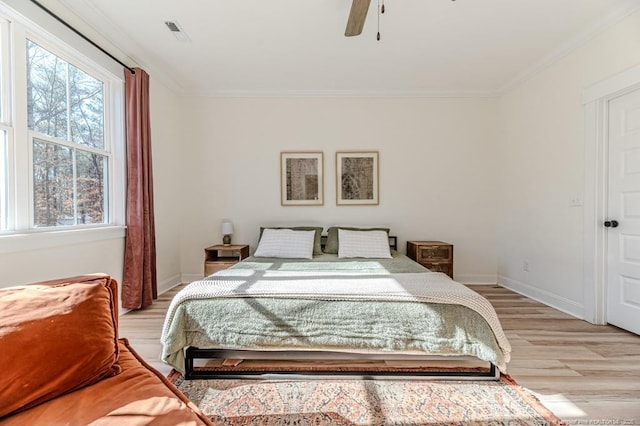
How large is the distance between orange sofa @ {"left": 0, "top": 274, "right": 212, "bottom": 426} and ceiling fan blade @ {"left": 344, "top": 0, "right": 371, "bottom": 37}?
2133 millimetres

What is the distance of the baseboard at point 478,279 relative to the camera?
4.37 meters

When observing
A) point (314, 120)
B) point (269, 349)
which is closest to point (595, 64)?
point (314, 120)

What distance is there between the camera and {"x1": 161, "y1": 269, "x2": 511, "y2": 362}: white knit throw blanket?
76.4 inches

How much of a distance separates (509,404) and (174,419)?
1.69m

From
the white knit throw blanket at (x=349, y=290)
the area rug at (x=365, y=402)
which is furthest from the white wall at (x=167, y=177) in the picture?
the area rug at (x=365, y=402)

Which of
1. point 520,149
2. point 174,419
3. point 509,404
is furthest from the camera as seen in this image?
point 520,149

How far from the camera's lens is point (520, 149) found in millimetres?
3951

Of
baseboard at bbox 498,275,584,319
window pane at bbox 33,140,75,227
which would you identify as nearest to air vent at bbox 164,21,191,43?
window pane at bbox 33,140,75,227

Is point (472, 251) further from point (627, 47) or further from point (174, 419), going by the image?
point (174, 419)

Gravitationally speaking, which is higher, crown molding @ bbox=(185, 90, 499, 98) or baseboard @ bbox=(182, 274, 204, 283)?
crown molding @ bbox=(185, 90, 499, 98)

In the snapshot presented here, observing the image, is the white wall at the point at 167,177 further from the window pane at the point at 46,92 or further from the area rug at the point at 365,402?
the area rug at the point at 365,402

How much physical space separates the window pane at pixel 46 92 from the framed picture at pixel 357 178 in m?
2.91

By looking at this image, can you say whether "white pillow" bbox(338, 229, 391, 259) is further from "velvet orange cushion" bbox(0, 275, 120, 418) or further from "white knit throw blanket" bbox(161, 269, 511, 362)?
"velvet orange cushion" bbox(0, 275, 120, 418)

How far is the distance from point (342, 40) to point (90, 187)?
106 inches
